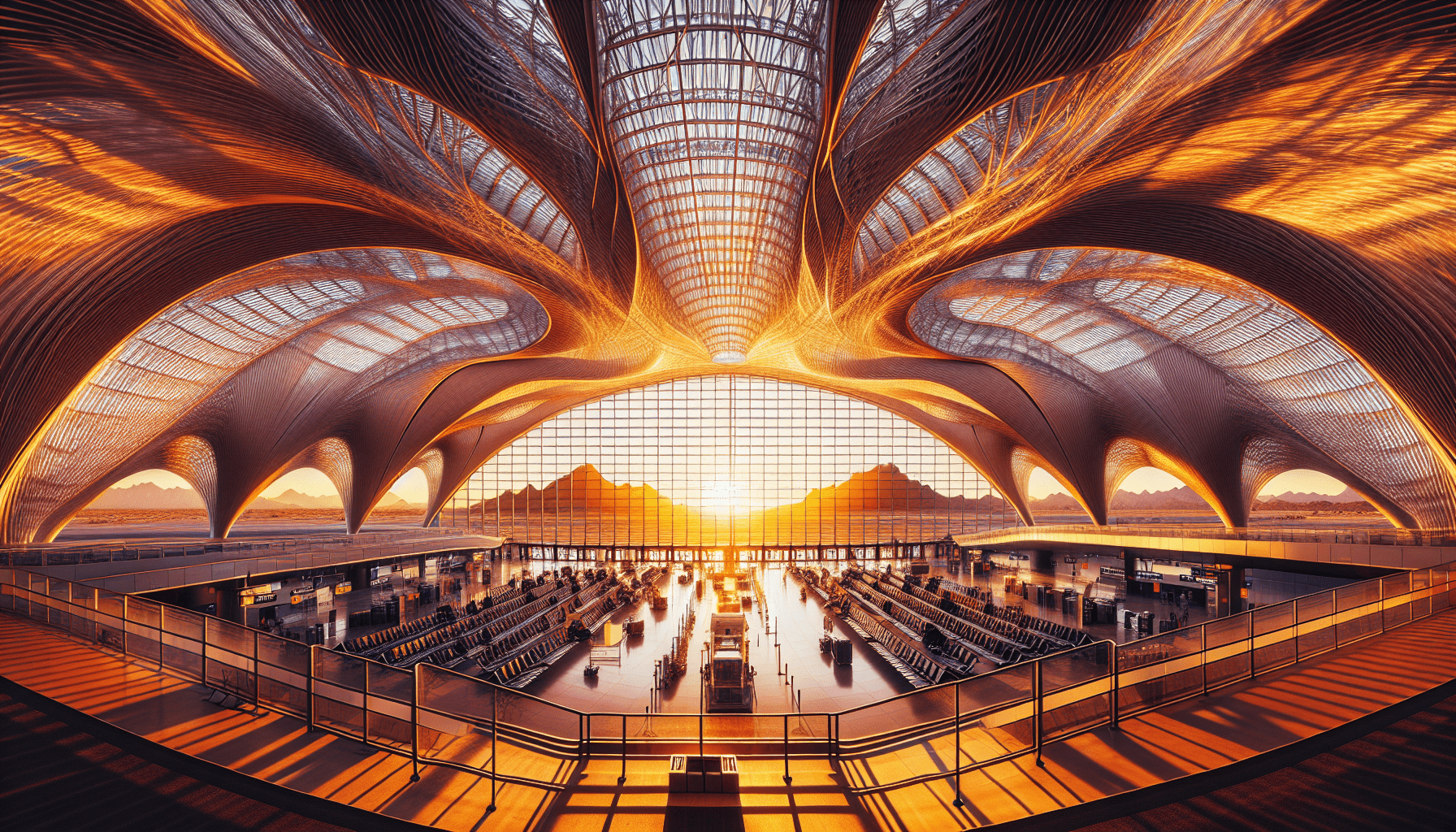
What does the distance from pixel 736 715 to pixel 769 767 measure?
661 mm

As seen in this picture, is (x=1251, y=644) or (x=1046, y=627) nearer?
(x=1251, y=644)

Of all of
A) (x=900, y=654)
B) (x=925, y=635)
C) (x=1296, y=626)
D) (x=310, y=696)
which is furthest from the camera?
(x=925, y=635)

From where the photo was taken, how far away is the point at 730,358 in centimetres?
3816

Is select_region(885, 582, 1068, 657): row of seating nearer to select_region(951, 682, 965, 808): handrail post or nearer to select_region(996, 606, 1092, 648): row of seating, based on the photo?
select_region(996, 606, 1092, 648): row of seating

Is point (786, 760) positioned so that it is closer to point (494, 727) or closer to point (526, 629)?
point (494, 727)

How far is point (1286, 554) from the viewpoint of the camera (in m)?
22.9

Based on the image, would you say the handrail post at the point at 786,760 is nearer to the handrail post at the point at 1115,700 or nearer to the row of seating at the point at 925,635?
the handrail post at the point at 1115,700

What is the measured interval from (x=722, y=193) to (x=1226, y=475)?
99.6 ft

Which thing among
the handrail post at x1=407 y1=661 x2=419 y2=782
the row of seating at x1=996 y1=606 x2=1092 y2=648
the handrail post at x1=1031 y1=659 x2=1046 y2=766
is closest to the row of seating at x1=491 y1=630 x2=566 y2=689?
the handrail post at x1=407 y1=661 x2=419 y2=782

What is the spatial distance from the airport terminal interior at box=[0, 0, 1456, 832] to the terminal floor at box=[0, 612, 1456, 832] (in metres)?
0.05

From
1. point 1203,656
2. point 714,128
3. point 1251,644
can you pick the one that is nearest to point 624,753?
point 1203,656

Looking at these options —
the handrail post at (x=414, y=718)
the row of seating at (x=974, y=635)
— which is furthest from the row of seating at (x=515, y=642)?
the row of seating at (x=974, y=635)

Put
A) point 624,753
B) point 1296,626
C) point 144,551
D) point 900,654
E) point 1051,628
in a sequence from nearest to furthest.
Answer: point 624,753 < point 1296,626 < point 900,654 < point 1051,628 < point 144,551

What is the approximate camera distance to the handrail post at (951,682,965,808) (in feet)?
19.4
